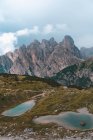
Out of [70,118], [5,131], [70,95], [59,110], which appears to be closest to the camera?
[5,131]

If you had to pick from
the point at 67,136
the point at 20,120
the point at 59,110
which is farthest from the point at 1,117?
the point at 67,136

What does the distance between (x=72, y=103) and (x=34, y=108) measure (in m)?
16.4

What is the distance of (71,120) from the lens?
359 feet

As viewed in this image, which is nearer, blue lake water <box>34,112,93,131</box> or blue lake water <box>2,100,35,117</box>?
blue lake water <box>34,112,93,131</box>

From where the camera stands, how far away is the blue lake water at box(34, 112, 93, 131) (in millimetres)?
102713

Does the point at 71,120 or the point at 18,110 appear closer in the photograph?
the point at 71,120

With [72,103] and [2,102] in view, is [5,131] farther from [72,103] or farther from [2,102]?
[2,102]

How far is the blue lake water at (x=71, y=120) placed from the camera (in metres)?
103

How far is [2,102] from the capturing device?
6969 inches

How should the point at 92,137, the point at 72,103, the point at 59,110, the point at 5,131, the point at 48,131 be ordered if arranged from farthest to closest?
the point at 72,103 → the point at 59,110 → the point at 5,131 → the point at 48,131 → the point at 92,137

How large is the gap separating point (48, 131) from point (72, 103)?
140ft

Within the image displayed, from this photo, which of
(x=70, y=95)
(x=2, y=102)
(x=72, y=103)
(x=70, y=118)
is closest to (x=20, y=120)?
(x=70, y=118)

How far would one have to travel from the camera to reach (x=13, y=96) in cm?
18838

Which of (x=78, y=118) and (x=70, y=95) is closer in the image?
(x=78, y=118)
